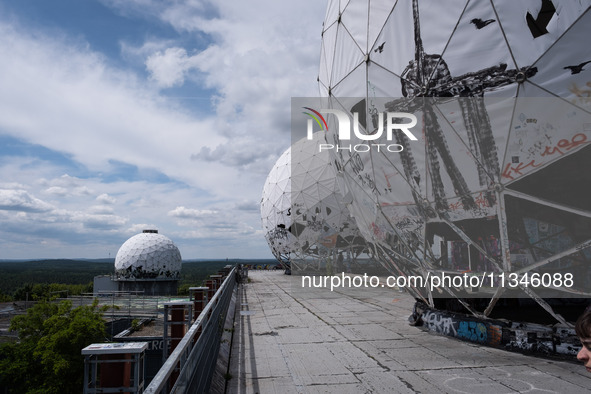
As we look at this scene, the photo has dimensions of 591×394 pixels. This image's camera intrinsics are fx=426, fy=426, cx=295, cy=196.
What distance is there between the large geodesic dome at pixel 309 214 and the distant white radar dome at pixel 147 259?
65.5 ft

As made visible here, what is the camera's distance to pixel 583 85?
17.8 ft

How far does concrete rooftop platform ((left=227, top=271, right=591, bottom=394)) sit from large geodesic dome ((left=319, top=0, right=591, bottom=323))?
38.1 inches

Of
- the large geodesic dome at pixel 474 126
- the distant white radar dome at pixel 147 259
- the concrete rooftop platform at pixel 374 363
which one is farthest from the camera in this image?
the distant white radar dome at pixel 147 259

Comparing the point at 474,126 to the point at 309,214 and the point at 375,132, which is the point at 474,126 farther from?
the point at 309,214

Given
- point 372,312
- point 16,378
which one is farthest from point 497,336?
point 16,378

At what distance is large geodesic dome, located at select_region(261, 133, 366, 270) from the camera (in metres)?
28.2

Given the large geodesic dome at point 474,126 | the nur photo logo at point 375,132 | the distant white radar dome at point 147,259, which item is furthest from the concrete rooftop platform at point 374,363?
the distant white radar dome at point 147,259

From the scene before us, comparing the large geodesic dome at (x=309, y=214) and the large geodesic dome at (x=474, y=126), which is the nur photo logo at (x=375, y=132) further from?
the large geodesic dome at (x=309, y=214)

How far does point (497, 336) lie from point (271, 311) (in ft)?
21.9

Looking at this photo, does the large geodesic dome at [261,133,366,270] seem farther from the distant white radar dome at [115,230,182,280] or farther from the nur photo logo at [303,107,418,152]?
the distant white radar dome at [115,230,182,280]

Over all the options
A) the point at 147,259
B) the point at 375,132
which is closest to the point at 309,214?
the point at 375,132

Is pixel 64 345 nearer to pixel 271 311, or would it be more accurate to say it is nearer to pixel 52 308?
pixel 52 308

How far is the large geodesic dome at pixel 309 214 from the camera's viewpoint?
92.4ft

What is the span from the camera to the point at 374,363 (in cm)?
622
